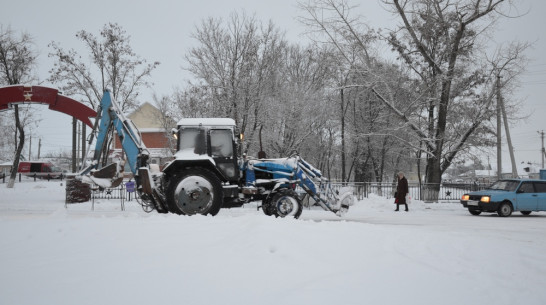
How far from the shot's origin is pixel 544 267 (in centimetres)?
619

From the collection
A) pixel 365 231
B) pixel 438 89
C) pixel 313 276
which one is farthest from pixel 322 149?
pixel 313 276

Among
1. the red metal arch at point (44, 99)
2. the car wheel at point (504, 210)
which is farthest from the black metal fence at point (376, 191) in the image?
the car wheel at point (504, 210)

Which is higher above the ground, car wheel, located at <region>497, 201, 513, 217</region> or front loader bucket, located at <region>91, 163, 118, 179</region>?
front loader bucket, located at <region>91, 163, 118, 179</region>

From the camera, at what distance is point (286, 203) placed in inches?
460

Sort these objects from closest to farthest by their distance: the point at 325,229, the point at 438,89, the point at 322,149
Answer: the point at 325,229 < the point at 438,89 < the point at 322,149

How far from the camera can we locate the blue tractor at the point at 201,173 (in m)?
11.0

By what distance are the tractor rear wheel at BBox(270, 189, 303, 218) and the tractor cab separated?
1246 mm

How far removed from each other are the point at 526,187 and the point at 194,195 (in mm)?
13814

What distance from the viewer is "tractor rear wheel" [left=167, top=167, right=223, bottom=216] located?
10.9m

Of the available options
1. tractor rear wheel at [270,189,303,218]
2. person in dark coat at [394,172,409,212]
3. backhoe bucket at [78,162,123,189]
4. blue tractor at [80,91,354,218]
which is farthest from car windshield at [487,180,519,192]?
backhoe bucket at [78,162,123,189]

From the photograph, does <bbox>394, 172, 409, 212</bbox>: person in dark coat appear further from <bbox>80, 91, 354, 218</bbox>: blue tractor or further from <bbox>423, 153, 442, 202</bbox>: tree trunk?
<bbox>80, 91, 354, 218</bbox>: blue tractor

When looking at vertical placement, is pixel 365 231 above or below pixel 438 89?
below

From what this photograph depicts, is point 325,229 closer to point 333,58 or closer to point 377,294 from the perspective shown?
point 377,294

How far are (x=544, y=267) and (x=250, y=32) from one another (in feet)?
67.6
